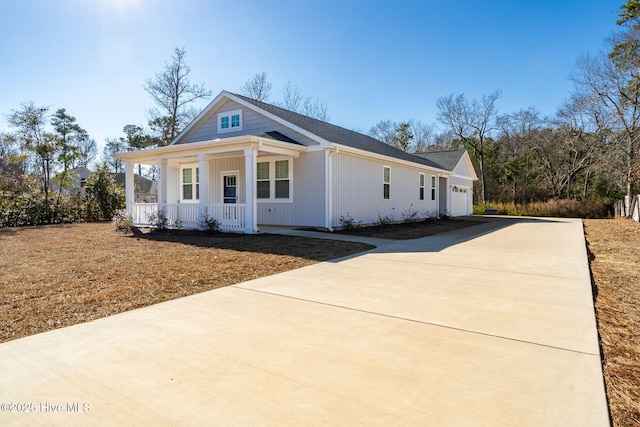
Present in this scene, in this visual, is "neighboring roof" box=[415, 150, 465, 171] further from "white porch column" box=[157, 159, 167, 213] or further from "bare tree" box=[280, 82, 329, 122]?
"white porch column" box=[157, 159, 167, 213]

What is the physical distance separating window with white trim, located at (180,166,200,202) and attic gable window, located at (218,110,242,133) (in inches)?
82.9

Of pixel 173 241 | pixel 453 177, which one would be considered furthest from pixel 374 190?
pixel 453 177

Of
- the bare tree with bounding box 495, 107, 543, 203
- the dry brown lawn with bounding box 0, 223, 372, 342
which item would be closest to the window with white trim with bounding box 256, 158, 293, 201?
the dry brown lawn with bounding box 0, 223, 372, 342

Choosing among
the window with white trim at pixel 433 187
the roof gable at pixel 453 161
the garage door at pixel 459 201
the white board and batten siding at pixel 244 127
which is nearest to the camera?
the white board and batten siding at pixel 244 127

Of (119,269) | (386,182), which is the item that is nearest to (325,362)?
(119,269)

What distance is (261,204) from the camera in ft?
44.5

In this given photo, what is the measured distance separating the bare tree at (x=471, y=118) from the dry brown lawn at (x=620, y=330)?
30392 millimetres

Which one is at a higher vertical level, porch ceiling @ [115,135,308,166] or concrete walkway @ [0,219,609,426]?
porch ceiling @ [115,135,308,166]

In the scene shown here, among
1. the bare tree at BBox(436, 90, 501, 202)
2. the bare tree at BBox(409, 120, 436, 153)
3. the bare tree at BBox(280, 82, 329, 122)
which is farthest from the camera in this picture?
the bare tree at BBox(409, 120, 436, 153)

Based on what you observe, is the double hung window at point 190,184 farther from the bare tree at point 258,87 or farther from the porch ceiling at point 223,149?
the bare tree at point 258,87

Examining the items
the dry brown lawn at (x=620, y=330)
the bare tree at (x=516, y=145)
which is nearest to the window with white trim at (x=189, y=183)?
the dry brown lawn at (x=620, y=330)

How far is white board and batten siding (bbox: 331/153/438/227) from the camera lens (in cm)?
1238

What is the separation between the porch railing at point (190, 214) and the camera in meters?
11.3

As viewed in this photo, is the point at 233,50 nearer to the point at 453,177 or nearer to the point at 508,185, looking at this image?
the point at 453,177
